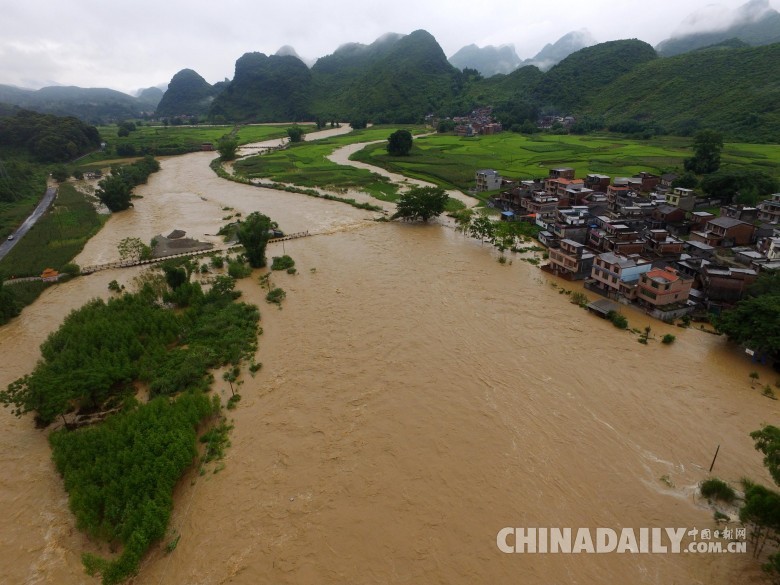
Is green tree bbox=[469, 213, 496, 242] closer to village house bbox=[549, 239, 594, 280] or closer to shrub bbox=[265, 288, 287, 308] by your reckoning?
village house bbox=[549, 239, 594, 280]

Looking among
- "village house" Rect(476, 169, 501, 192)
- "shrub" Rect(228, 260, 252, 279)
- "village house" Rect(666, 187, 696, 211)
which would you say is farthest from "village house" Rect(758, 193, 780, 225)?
"shrub" Rect(228, 260, 252, 279)

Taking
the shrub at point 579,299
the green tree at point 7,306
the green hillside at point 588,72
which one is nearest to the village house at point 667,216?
the shrub at point 579,299

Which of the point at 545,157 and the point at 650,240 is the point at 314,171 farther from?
the point at 650,240

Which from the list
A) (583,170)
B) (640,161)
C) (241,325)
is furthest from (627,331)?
(640,161)

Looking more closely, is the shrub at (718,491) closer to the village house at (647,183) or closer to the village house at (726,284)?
the village house at (726,284)

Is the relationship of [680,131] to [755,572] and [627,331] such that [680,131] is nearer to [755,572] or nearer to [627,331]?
[627,331]

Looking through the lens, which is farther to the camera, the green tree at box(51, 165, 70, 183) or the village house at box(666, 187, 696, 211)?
the green tree at box(51, 165, 70, 183)
